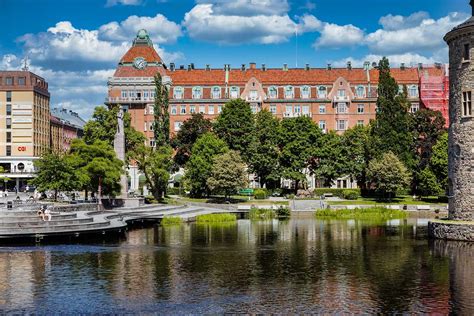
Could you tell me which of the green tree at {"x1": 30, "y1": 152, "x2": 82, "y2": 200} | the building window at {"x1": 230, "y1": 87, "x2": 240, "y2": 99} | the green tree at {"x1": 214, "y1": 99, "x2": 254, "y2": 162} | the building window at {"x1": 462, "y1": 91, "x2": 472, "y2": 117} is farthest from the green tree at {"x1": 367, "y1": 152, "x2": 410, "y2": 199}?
the green tree at {"x1": 30, "y1": 152, "x2": 82, "y2": 200}

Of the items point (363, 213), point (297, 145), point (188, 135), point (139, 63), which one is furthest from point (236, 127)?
point (363, 213)

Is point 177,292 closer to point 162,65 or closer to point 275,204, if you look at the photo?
point 275,204

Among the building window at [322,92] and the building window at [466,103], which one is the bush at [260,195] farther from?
the building window at [466,103]

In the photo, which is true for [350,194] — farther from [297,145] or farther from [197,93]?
[197,93]

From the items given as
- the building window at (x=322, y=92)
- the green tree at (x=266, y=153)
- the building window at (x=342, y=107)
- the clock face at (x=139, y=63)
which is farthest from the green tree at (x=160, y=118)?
the building window at (x=342, y=107)

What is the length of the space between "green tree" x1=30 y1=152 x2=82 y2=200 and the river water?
15.3 m

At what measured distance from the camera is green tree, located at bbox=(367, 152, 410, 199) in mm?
91062

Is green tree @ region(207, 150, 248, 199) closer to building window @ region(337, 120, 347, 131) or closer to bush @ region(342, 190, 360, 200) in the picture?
bush @ region(342, 190, 360, 200)

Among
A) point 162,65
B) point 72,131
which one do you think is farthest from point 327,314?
point 72,131

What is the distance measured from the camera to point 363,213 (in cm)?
7931

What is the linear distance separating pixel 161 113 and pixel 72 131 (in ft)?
280

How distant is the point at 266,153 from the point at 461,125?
51.5 m

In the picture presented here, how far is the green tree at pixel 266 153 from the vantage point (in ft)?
331

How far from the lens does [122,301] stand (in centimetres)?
2858
